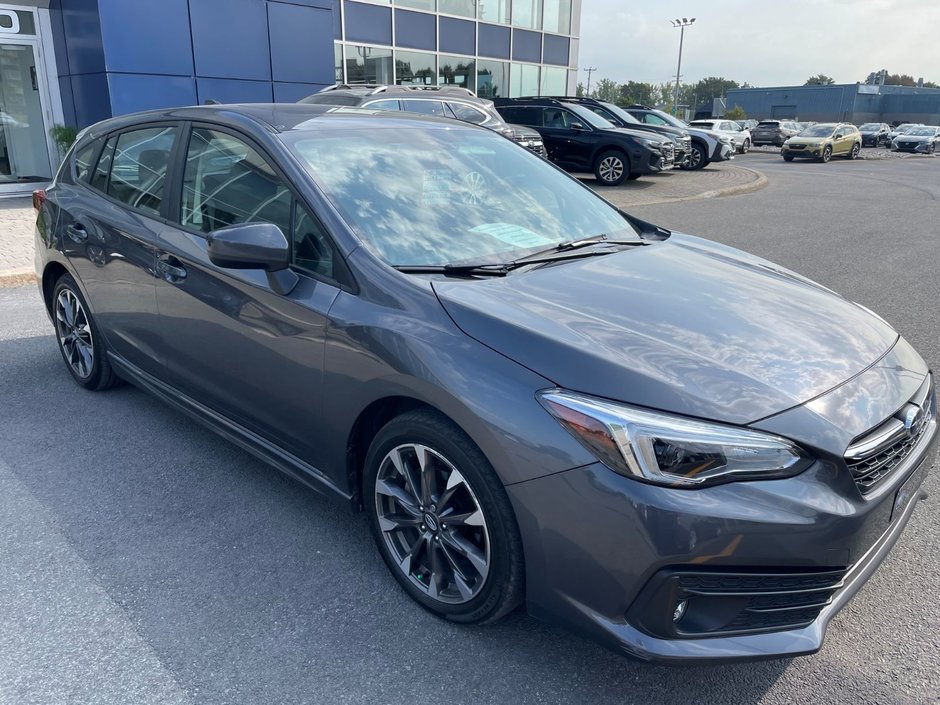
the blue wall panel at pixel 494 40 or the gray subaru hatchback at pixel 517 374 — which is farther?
the blue wall panel at pixel 494 40

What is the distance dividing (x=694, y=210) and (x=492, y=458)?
12340 mm

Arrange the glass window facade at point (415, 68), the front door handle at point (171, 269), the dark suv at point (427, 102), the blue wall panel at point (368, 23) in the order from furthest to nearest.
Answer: the glass window facade at point (415, 68)
the blue wall panel at point (368, 23)
the dark suv at point (427, 102)
the front door handle at point (171, 269)

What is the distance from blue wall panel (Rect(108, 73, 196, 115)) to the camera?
13.4 meters

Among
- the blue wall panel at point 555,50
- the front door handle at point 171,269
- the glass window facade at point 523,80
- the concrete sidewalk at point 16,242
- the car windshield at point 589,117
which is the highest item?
the blue wall panel at point 555,50

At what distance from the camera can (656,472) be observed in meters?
2.02

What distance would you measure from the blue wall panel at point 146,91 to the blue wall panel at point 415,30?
8791mm

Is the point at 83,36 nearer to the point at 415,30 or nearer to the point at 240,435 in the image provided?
the point at 415,30

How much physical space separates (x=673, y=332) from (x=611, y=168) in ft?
50.4

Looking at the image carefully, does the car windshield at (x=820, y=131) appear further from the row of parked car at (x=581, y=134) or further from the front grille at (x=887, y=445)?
the front grille at (x=887, y=445)

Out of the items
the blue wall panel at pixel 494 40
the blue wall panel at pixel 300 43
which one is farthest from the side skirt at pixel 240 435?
the blue wall panel at pixel 494 40

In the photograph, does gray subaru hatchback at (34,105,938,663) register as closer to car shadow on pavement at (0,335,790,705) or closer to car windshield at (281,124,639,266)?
car windshield at (281,124,639,266)

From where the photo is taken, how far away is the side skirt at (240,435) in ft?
9.75

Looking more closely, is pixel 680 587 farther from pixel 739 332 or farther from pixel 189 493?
pixel 189 493

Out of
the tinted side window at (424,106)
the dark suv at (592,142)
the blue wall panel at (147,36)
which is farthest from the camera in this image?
the dark suv at (592,142)
